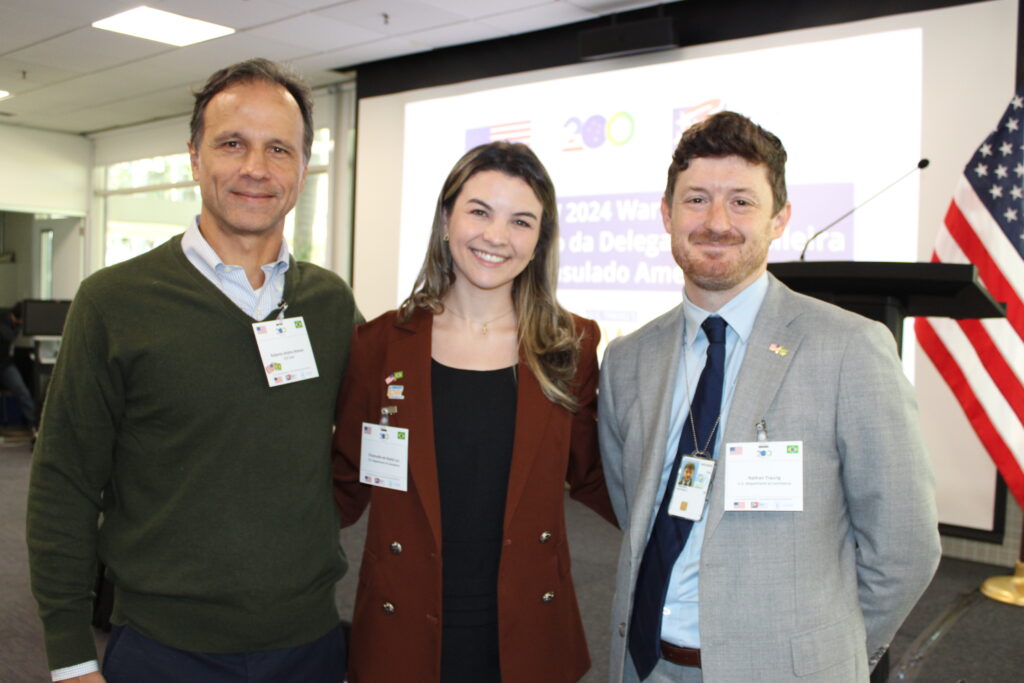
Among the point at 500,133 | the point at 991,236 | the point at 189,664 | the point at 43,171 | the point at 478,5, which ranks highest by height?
the point at 478,5

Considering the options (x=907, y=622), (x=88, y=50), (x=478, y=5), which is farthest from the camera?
(x=88, y=50)

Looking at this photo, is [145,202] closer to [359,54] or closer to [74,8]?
[74,8]

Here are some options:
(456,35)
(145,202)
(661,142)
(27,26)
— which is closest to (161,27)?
(27,26)

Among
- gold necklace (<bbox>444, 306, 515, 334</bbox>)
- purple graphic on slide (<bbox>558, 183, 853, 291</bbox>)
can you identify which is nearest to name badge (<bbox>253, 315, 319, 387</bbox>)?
gold necklace (<bbox>444, 306, 515, 334</bbox>)

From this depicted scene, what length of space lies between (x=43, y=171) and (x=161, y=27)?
6935mm

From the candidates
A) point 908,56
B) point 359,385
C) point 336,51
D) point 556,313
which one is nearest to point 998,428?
point 908,56

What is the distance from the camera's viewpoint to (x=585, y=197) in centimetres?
647

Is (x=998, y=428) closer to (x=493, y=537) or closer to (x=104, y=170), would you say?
(x=493, y=537)

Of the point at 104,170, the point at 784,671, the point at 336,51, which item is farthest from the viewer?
the point at 104,170

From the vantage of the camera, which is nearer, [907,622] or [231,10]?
[907,622]

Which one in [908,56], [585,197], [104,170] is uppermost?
[104,170]

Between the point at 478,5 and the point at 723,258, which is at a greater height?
the point at 478,5

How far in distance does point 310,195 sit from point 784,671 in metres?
8.96

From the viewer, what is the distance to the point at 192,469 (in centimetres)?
153
